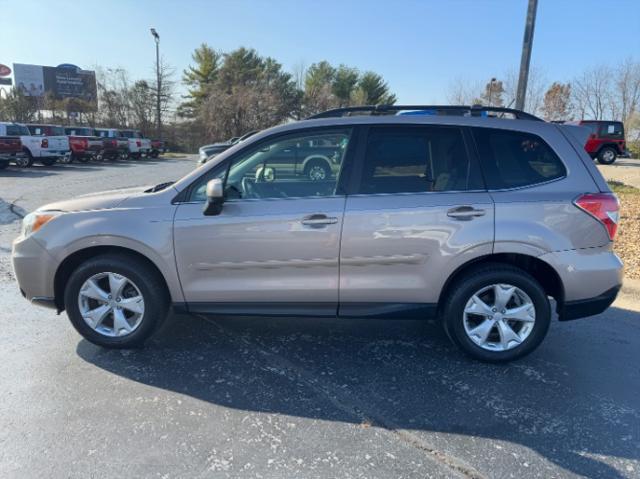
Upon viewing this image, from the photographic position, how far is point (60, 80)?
46688 mm

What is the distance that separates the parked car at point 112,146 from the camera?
25109 mm

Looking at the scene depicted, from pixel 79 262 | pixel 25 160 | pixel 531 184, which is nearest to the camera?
pixel 531 184

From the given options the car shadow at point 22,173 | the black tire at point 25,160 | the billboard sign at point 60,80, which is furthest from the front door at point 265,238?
the billboard sign at point 60,80

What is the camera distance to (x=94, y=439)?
104 inches

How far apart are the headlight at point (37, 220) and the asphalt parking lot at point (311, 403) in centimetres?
95

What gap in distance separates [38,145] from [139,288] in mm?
19103

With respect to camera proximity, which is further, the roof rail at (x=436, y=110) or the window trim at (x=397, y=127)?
the roof rail at (x=436, y=110)

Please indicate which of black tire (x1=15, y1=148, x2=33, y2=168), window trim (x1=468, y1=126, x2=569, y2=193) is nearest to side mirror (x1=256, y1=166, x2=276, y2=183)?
window trim (x1=468, y1=126, x2=569, y2=193)

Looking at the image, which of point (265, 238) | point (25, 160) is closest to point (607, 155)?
point (265, 238)

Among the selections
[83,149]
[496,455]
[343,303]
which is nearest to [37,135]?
[83,149]

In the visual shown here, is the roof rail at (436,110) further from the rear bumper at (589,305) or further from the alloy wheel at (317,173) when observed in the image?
the rear bumper at (589,305)

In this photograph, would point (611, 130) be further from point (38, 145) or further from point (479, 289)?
point (38, 145)

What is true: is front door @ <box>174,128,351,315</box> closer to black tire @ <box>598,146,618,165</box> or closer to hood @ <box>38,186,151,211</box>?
hood @ <box>38,186,151,211</box>

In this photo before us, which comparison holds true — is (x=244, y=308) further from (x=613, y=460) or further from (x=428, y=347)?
(x=613, y=460)
